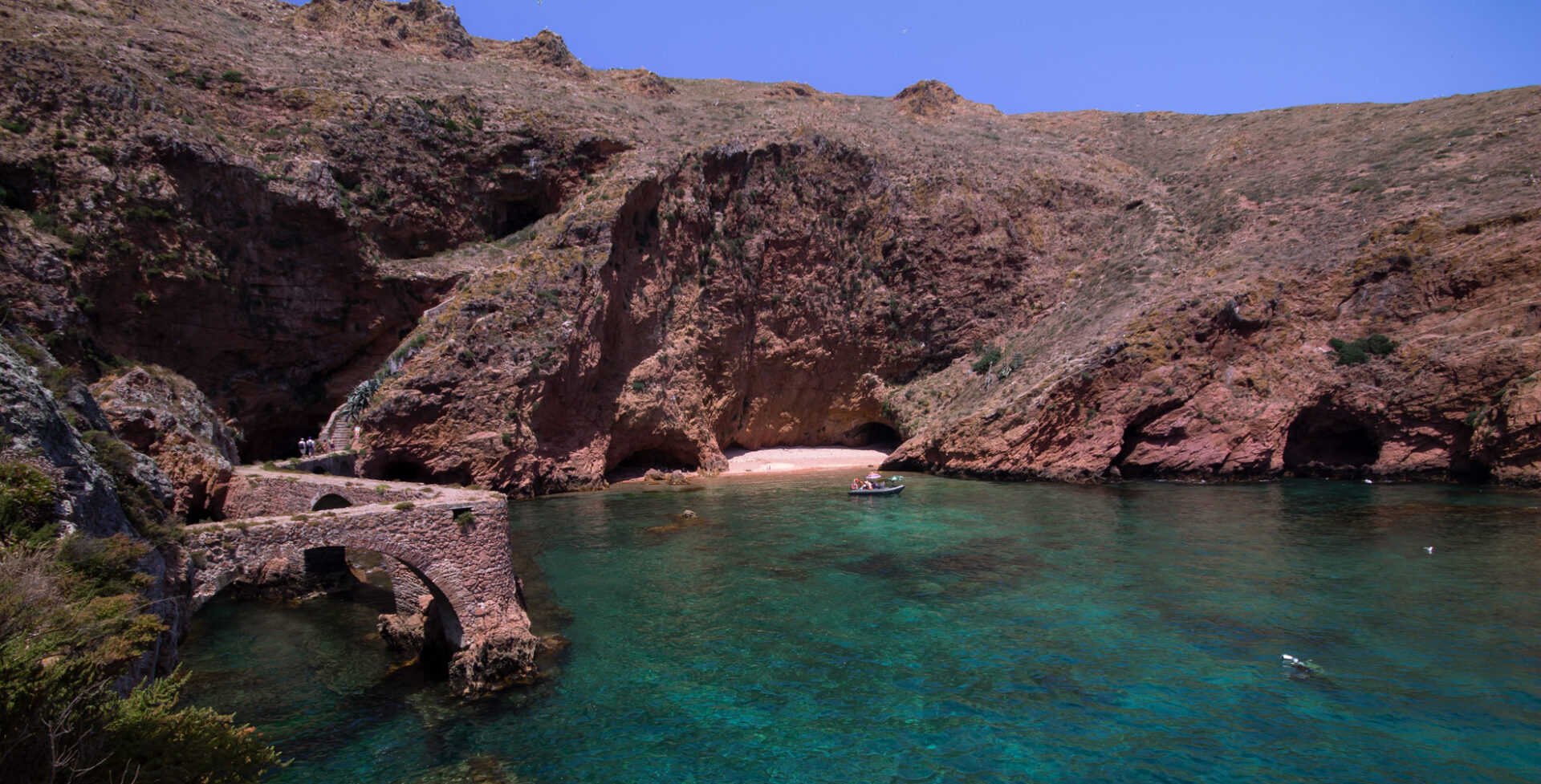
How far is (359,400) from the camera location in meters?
33.2

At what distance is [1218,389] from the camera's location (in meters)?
39.8

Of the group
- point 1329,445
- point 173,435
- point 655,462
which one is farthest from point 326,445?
point 1329,445

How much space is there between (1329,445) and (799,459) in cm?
3124

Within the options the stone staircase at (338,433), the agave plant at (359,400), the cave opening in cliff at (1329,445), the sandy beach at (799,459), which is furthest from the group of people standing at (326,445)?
the cave opening in cliff at (1329,445)

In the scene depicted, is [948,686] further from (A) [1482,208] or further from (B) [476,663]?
(A) [1482,208]

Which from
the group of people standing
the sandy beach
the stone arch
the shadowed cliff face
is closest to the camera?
the stone arch

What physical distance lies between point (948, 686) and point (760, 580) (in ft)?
27.1

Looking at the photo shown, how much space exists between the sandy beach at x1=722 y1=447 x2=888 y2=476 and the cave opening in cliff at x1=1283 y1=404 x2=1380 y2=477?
23957 mm

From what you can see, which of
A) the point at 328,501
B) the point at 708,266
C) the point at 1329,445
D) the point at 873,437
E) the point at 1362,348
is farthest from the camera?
the point at 873,437

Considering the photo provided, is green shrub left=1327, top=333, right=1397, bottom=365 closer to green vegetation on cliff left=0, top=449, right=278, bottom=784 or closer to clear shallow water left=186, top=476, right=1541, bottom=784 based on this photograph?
clear shallow water left=186, top=476, right=1541, bottom=784

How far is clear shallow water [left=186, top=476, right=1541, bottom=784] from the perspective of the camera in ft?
40.0

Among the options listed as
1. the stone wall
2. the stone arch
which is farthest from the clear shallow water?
the stone arch

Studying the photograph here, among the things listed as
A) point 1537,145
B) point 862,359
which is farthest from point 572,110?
point 1537,145

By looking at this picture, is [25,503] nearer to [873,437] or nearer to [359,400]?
[359,400]
